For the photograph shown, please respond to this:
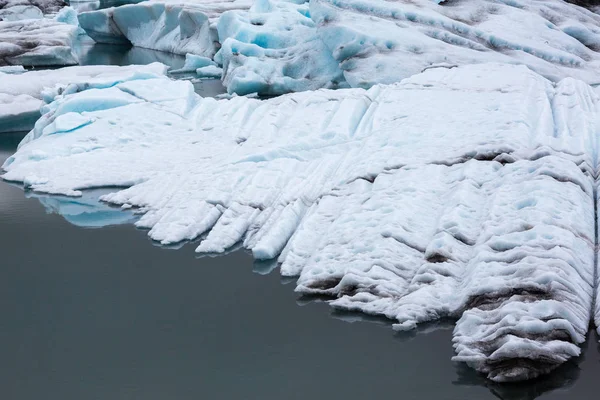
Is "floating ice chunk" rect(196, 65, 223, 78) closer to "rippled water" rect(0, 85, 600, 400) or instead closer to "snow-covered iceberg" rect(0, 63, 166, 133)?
"snow-covered iceberg" rect(0, 63, 166, 133)

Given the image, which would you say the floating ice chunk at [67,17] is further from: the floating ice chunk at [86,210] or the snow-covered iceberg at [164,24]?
the floating ice chunk at [86,210]

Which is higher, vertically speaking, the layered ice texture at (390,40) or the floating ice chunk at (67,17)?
the layered ice texture at (390,40)

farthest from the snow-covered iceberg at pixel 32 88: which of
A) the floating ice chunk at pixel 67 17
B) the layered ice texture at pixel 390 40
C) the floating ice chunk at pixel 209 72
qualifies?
the floating ice chunk at pixel 67 17

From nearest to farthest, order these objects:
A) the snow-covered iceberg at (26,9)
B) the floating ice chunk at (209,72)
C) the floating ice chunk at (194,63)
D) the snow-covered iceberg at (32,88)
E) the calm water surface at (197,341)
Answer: the calm water surface at (197,341), the snow-covered iceberg at (32,88), the floating ice chunk at (209,72), the floating ice chunk at (194,63), the snow-covered iceberg at (26,9)

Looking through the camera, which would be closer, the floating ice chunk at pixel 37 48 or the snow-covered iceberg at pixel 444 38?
the snow-covered iceberg at pixel 444 38

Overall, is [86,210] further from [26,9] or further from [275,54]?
[26,9]

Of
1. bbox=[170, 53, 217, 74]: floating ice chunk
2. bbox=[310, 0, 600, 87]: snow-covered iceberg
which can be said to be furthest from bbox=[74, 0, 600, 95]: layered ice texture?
bbox=[170, 53, 217, 74]: floating ice chunk

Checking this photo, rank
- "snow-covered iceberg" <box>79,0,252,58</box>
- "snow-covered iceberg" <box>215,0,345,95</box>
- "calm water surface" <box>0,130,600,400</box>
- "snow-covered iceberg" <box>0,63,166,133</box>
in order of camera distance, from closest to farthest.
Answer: "calm water surface" <box>0,130,600,400</box> < "snow-covered iceberg" <box>0,63,166,133</box> < "snow-covered iceberg" <box>215,0,345,95</box> < "snow-covered iceberg" <box>79,0,252,58</box>
